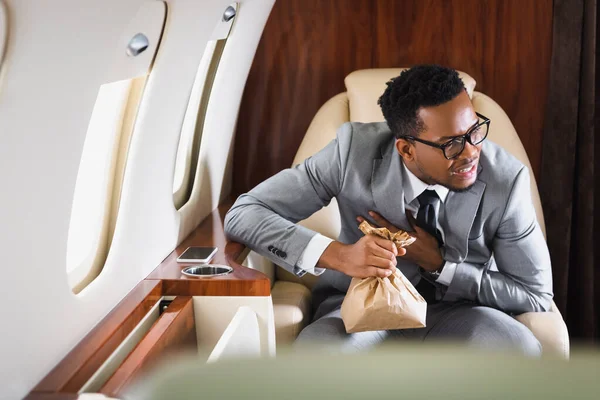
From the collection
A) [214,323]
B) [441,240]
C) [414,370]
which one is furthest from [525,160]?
[414,370]

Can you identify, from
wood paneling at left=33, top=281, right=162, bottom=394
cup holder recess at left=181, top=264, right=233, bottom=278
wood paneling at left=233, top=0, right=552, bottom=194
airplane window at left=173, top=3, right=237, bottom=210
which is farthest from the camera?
wood paneling at left=233, top=0, right=552, bottom=194

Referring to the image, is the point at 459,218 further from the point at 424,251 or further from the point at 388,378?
the point at 388,378

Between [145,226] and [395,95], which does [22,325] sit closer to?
[145,226]

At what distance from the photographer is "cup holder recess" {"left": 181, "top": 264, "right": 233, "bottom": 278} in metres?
2.24

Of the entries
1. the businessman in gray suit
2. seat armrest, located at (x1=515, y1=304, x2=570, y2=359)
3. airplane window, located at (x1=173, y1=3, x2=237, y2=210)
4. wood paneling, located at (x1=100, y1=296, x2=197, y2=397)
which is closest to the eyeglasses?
the businessman in gray suit

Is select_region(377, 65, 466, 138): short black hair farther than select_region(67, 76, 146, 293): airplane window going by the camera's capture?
Yes

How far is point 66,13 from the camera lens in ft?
4.12

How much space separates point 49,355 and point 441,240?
130 centimetres

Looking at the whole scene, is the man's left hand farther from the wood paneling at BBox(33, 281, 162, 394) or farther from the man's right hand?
the wood paneling at BBox(33, 281, 162, 394)

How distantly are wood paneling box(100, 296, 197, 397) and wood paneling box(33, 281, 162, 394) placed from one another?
0.18 feet

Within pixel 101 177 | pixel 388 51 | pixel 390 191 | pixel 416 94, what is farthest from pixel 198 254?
pixel 388 51

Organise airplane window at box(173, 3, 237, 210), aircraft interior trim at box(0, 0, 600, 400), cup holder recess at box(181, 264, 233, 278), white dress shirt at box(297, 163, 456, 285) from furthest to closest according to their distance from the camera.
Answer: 1. airplane window at box(173, 3, 237, 210)
2. white dress shirt at box(297, 163, 456, 285)
3. cup holder recess at box(181, 264, 233, 278)
4. aircraft interior trim at box(0, 0, 600, 400)

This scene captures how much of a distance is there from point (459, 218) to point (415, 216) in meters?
0.16

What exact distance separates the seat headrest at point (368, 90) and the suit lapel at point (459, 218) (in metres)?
0.78
